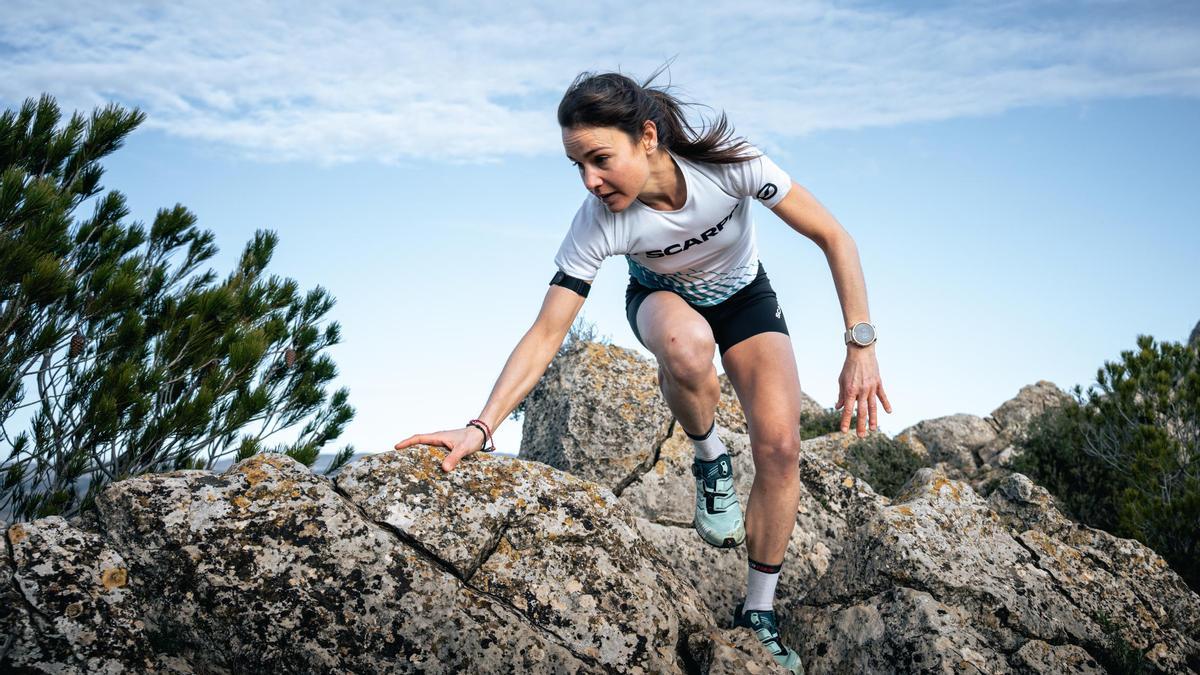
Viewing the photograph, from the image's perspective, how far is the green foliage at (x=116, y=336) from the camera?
8789 mm

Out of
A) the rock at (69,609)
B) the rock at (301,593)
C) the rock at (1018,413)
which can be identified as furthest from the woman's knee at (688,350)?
the rock at (1018,413)

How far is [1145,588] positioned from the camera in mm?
5723

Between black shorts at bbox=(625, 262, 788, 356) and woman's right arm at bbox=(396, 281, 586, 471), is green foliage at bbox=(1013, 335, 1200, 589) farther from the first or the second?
woman's right arm at bbox=(396, 281, 586, 471)

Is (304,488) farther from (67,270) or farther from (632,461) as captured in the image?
(67,270)

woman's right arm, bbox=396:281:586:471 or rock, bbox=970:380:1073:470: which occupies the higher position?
rock, bbox=970:380:1073:470

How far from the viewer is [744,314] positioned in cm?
516

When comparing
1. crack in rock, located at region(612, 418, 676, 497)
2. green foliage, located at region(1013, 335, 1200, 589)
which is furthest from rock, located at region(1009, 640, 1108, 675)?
green foliage, located at region(1013, 335, 1200, 589)

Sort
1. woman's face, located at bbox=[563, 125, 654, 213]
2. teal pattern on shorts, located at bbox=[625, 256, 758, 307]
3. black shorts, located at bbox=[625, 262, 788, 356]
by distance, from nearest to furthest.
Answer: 1. woman's face, located at bbox=[563, 125, 654, 213]
2. black shorts, located at bbox=[625, 262, 788, 356]
3. teal pattern on shorts, located at bbox=[625, 256, 758, 307]

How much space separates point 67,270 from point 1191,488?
39.2 feet

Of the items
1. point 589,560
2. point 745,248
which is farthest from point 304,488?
point 745,248

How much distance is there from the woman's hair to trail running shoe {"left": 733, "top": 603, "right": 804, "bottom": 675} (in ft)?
7.91

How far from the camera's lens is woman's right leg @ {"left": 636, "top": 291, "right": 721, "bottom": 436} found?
4812mm

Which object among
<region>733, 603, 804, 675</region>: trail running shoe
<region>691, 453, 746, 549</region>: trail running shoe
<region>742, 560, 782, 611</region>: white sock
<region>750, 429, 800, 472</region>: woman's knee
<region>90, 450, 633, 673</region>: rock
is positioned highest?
<region>750, 429, 800, 472</region>: woman's knee

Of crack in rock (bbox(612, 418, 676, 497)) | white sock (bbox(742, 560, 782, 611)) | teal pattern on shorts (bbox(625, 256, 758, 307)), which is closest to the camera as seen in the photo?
white sock (bbox(742, 560, 782, 611))
